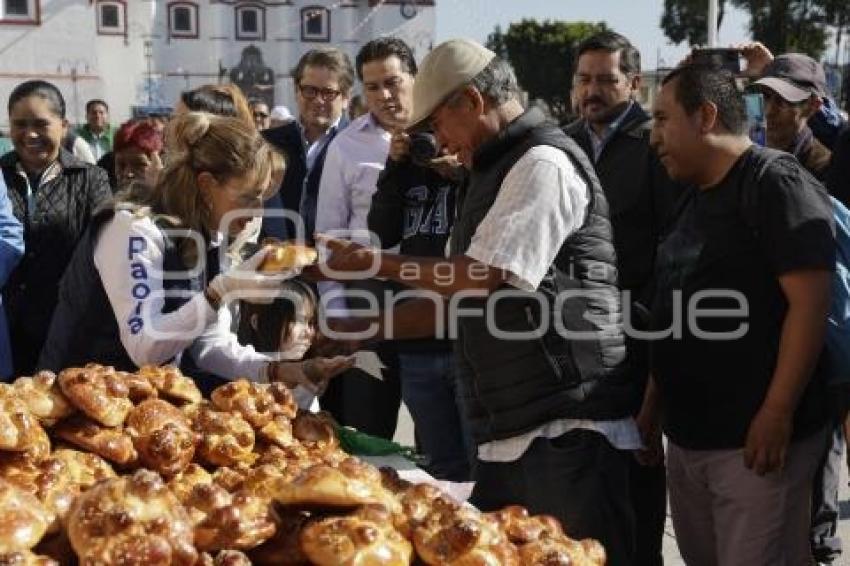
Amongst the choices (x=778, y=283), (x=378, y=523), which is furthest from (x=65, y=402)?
(x=778, y=283)

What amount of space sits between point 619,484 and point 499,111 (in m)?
1.07

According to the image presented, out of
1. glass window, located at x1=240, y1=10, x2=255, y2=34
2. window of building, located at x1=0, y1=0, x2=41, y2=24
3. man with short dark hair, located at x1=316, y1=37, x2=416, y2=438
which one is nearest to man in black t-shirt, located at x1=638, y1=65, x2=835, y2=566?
man with short dark hair, located at x1=316, y1=37, x2=416, y2=438

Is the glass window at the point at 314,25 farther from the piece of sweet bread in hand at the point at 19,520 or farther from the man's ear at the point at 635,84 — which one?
the piece of sweet bread in hand at the point at 19,520

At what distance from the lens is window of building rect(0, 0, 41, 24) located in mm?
53375

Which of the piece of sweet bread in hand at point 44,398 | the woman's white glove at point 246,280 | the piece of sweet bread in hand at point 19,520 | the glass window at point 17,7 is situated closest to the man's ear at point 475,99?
the woman's white glove at point 246,280

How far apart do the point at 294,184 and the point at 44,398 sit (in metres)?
3.02

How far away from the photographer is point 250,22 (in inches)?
2854

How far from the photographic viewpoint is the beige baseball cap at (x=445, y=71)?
2760mm

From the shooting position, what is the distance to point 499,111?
282cm

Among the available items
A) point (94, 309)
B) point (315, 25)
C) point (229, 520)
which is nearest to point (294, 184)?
point (94, 309)

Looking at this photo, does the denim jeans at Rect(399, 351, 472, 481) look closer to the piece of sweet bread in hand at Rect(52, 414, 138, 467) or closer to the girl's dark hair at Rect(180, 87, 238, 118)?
the girl's dark hair at Rect(180, 87, 238, 118)

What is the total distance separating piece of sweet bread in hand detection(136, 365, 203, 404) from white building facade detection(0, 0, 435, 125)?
51589 millimetres

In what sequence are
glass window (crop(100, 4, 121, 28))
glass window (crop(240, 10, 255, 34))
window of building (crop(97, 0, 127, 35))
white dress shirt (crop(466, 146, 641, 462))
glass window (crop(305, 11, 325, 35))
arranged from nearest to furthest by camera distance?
white dress shirt (crop(466, 146, 641, 462)), window of building (crop(97, 0, 127, 35)), glass window (crop(100, 4, 121, 28)), glass window (crop(305, 11, 325, 35)), glass window (crop(240, 10, 255, 34))

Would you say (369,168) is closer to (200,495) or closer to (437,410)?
(437,410)
